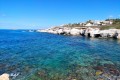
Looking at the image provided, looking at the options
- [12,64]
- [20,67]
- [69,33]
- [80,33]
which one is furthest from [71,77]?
[69,33]

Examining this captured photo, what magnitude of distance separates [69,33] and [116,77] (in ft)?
305

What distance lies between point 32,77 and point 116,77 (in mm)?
10770

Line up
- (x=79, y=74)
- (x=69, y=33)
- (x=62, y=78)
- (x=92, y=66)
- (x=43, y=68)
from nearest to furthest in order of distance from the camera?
(x=62, y=78), (x=79, y=74), (x=43, y=68), (x=92, y=66), (x=69, y=33)

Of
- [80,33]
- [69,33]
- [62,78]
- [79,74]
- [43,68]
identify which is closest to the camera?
[62,78]

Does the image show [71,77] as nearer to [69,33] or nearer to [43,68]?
[43,68]

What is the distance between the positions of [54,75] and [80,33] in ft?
277

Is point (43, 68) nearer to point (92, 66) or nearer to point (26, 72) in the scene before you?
point (26, 72)

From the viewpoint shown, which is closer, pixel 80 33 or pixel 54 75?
pixel 54 75

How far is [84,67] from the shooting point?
25484 mm

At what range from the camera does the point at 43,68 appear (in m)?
24.5

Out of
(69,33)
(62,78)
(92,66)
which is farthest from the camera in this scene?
(69,33)

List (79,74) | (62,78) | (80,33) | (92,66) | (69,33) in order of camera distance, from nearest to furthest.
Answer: (62,78) → (79,74) → (92,66) → (80,33) → (69,33)

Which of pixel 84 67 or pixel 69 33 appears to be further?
pixel 69 33

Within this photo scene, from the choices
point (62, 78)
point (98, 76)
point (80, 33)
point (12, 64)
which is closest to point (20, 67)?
point (12, 64)
